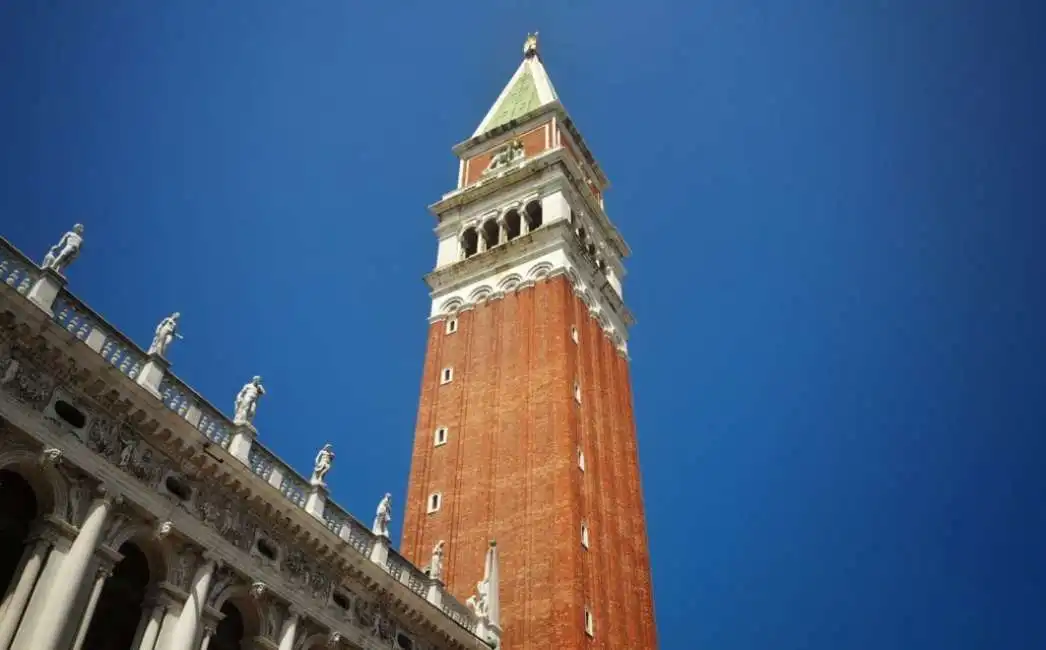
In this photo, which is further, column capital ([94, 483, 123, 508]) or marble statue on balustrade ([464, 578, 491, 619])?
marble statue on balustrade ([464, 578, 491, 619])

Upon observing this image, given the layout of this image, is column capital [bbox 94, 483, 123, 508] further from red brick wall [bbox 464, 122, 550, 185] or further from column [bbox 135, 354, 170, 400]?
red brick wall [bbox 464, 122, 550, 185]

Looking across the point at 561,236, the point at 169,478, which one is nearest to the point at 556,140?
the point at 561,236

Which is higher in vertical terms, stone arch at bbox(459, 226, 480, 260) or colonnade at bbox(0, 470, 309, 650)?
stone arch at bbox(459, 226, 480, 260)

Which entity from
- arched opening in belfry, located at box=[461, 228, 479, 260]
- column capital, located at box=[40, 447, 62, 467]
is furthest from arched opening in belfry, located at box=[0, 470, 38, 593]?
arched opening in belfry, located at box=[461, 228, 479, 260]

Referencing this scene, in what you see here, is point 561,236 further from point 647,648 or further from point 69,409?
point 69,409

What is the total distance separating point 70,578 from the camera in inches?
670

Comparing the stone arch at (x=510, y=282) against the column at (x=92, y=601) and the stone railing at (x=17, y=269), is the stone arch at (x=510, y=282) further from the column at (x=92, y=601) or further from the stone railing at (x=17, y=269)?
the column at (x=92, y=601)

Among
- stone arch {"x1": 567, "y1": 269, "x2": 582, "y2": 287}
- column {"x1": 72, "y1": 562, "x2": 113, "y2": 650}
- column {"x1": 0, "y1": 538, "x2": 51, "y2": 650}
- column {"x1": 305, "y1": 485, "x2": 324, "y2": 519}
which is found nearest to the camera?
column {"x1": 0, "y1": 538, "x2": 51, "y2": 650}

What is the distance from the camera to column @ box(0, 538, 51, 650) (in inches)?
629

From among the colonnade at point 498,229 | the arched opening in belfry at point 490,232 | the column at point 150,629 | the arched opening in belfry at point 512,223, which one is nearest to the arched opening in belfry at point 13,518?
the column at point 150,629

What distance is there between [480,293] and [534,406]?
881 centimetres

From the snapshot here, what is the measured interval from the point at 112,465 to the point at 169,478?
1.55 meters

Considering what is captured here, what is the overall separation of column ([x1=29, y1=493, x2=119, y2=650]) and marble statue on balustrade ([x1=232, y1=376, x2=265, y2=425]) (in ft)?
15.9

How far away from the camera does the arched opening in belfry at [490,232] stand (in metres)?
51.0
